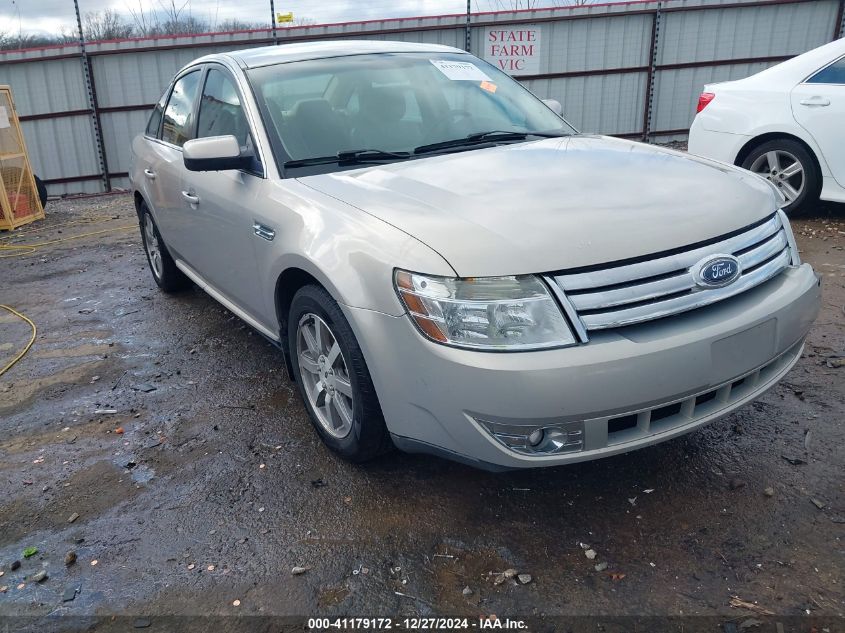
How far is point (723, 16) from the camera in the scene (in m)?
13.3

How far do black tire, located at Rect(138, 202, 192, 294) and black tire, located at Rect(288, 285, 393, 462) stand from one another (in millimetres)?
2663

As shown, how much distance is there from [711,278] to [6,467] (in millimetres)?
3102

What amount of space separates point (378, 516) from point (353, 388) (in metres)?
0.50

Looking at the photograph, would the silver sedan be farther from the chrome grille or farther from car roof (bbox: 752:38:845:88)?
car roof (bbox: 752:38:845:88)

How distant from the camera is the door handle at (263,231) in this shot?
121 inches

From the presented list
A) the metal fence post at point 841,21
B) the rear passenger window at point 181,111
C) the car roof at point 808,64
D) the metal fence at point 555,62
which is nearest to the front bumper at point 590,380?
the rear passenger window at point 181,111

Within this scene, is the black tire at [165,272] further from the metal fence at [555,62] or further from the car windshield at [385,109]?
the metal fence at [555,62]

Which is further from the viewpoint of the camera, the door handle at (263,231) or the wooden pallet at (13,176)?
the wooden pallet at (13,176)

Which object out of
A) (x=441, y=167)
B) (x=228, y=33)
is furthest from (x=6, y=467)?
(x=228, y=33)

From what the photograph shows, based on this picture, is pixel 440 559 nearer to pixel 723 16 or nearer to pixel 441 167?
pixel 441 167

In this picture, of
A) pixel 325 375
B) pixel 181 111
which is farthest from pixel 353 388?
pixel 181 111

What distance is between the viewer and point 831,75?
5.96m

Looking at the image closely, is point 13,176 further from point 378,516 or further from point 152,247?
point 378,516

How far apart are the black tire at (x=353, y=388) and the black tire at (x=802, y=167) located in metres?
4.97
